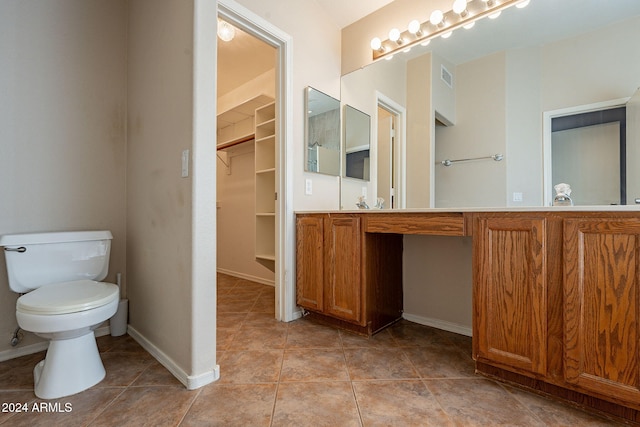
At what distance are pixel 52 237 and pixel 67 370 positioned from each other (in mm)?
720

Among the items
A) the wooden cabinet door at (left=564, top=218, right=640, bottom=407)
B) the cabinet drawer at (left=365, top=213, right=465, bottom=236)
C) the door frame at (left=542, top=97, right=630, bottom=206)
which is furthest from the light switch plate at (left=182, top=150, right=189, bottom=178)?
the door frame at (left=542, top=97, right=630, bottom=206)

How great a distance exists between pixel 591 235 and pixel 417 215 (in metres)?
0.72

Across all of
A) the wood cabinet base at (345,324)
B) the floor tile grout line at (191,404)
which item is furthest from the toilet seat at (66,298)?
the wood cabinet base at (345,324)

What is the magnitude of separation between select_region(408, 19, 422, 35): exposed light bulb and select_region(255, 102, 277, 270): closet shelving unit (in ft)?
4.99

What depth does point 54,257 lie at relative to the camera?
1599mm

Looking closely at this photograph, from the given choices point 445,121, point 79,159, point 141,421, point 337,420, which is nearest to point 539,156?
point 445,121

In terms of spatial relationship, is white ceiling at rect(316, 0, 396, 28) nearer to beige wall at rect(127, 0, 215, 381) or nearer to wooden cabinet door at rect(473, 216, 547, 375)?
beige wall at rect(127, 0, 215, 381)

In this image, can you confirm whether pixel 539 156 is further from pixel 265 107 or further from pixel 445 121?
pixel 265 107

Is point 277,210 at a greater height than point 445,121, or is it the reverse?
point 445,121

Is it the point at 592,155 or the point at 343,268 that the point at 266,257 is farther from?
the point at 592,155

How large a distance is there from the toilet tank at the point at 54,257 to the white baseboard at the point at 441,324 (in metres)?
2.11

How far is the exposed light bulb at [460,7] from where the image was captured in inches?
76.4

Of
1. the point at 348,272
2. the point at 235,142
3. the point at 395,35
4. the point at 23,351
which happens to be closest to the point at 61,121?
the point at 23,351

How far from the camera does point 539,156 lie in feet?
5.20
